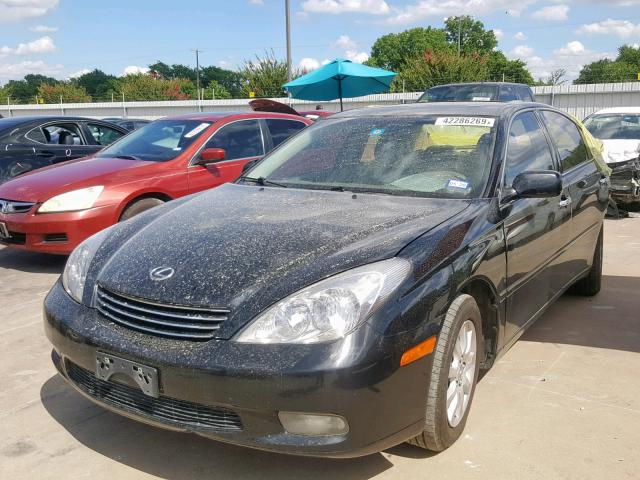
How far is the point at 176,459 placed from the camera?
2793 millimetres

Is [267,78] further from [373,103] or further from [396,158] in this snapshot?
[396,158]

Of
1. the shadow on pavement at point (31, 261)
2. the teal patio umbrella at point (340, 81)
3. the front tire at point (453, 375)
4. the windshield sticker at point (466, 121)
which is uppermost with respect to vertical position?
the teal patio umbrella at point (340, 81)

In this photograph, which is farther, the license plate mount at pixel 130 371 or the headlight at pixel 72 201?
the headlight at pixel 72 201

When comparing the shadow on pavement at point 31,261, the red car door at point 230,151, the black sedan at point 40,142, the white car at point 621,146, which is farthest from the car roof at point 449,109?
the white car at point 621,146

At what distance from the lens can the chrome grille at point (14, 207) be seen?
5.84 metres

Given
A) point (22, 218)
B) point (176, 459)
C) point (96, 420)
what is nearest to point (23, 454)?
point (96, 420)

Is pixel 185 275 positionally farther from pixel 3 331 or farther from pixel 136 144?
pixel 136 144

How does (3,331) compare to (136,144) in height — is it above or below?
below

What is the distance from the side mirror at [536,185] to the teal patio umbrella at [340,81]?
931 cm

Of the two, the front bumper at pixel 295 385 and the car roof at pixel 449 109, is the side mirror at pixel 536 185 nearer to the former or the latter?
the car roof at pixel 449 109

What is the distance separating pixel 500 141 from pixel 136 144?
446cm

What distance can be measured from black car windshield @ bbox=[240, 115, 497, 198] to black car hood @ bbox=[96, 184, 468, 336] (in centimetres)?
15

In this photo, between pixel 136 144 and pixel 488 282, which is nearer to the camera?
pixel 488 282

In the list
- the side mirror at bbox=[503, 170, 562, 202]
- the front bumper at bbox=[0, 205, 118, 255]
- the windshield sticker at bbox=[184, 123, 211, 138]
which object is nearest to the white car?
the windshield sticker at bbox=[184, 123, 211, 138]
